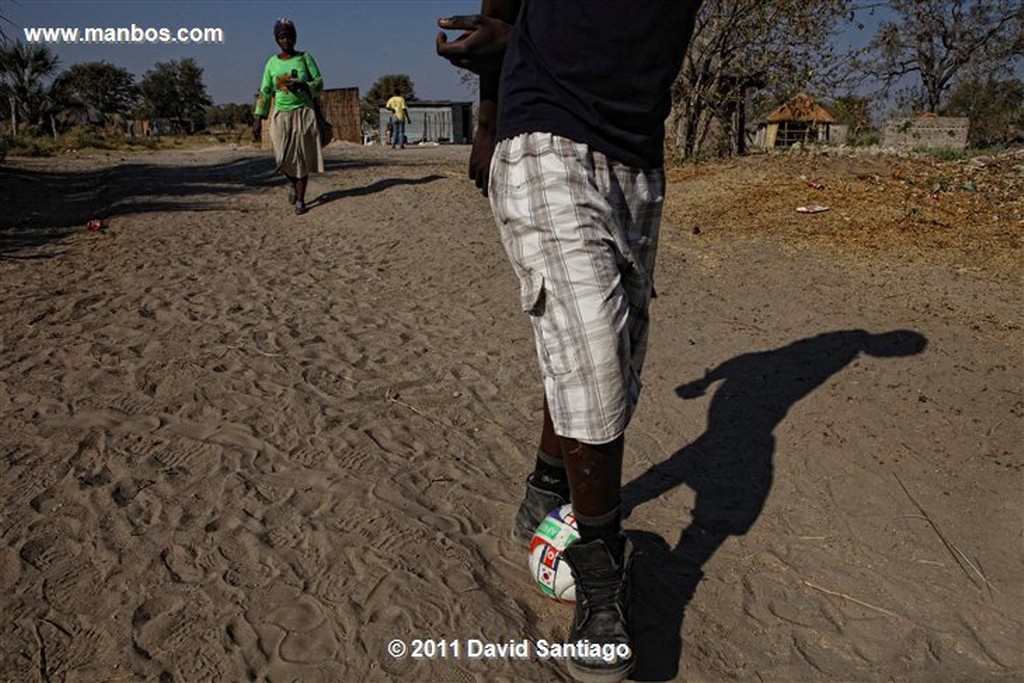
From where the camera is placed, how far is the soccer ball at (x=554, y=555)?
243cm

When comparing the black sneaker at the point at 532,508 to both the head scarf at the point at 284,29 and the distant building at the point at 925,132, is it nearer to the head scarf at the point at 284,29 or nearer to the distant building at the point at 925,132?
the head scarf at the point at 284,29

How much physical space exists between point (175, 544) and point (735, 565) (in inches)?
76.5

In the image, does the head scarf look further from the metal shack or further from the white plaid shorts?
the metal shack

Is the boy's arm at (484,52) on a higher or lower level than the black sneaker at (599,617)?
higher

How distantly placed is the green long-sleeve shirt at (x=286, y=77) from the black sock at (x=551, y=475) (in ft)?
23.8

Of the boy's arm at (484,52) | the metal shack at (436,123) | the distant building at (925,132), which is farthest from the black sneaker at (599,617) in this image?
the metal shack at (436,123)

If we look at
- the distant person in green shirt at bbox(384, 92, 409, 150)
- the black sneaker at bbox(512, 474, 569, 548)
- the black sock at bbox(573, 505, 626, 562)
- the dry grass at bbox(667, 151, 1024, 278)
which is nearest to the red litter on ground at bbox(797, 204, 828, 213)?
the dry grass at bbox(667, 151, 1024, 278)

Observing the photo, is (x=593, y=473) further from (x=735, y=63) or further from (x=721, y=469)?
(x=735, y=63)

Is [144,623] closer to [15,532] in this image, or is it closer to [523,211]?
[15,532]

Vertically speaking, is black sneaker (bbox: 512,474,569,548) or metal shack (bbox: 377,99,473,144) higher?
metal shack (bbox: 377,99,473,144)

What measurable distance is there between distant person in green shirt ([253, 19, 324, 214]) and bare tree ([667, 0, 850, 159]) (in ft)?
19.4

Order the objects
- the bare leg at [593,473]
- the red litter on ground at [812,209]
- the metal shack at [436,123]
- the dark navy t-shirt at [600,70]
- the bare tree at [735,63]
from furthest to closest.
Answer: the metal shack at [436,123], the bare tree at [735,63], the red litter on ground at [812,209], the bare leg at [593,473], the dark navy t-shirt at [600,70]

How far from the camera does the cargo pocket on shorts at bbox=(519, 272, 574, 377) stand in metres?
1.99

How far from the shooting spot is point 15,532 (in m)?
2.66
